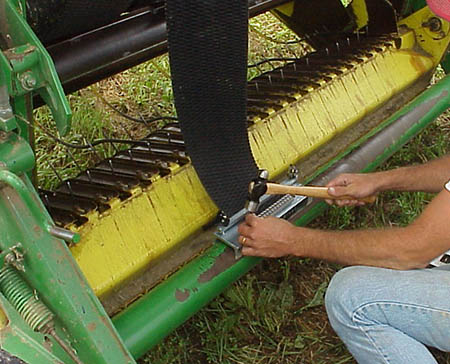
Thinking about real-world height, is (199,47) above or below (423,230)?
above

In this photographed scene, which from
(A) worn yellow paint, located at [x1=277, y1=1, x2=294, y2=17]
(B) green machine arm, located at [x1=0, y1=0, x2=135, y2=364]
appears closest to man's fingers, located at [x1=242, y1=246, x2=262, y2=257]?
(B) green machine arm, located at [x1=0, y1=0, x2=135, y2=364]

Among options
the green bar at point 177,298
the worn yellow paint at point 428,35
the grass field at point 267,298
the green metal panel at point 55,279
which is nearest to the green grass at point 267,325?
the grass field at point 267,298

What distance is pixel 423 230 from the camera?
5.29ft

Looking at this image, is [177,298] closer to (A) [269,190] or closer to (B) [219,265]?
(B) [219,265]

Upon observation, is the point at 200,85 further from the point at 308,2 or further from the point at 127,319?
the point at 308,2

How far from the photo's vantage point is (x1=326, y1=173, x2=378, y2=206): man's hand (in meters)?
2.04

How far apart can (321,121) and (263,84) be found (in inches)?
11.4

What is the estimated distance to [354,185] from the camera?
205 centimetres

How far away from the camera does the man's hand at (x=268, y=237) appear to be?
183 cm

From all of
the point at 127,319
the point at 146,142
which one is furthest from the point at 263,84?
the point at 127,319

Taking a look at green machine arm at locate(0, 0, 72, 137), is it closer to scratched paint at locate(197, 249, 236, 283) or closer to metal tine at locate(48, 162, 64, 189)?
scratched paint at locate(197, 249, 236, 283)

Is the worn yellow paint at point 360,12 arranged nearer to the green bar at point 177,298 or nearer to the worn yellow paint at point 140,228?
Result: the worn yellow paint at point 140,228

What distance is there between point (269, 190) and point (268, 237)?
0.15 metres

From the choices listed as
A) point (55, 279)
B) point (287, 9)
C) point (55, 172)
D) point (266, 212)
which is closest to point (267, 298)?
point (266, 212)
